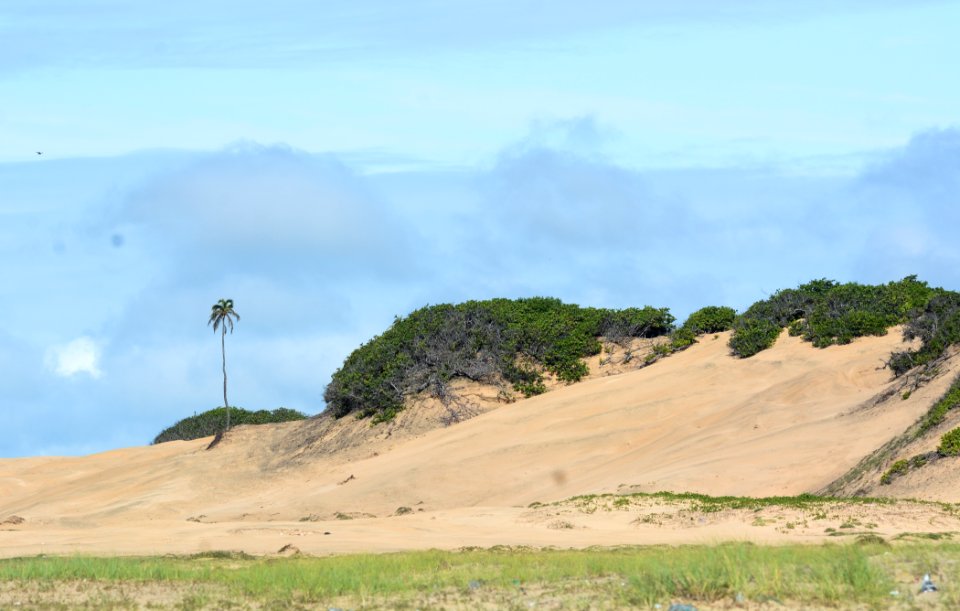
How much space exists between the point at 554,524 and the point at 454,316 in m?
25.2

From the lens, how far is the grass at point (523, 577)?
12297 millimetres

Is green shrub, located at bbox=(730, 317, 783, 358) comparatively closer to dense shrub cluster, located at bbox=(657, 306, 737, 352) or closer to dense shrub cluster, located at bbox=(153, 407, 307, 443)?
dense shrub cluster, located at bbox=(657, 306, 737, 352)

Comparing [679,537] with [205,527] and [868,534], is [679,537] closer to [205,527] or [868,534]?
[868,534]

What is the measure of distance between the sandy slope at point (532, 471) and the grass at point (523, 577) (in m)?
3.25

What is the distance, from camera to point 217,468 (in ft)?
146

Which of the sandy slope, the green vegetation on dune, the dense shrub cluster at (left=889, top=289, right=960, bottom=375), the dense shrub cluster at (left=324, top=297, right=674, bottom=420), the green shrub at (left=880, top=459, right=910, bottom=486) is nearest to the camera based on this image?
the sandy slope

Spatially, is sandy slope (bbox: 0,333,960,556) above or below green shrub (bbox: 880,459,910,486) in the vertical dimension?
above

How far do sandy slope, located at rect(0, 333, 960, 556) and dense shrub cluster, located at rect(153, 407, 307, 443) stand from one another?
1851cm

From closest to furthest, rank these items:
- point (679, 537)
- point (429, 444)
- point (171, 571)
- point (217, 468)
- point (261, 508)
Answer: point (171, 571) < point (679, 537) < point (261, 508) < point (429, 444) < point (217, 468)

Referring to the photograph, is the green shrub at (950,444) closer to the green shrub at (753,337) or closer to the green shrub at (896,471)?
the green shrub at (896,471)

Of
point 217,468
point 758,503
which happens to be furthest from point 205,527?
point 217,468

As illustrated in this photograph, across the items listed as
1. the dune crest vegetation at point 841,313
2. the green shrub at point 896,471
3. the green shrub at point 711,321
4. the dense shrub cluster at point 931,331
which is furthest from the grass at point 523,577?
the green shrub at point 711,321

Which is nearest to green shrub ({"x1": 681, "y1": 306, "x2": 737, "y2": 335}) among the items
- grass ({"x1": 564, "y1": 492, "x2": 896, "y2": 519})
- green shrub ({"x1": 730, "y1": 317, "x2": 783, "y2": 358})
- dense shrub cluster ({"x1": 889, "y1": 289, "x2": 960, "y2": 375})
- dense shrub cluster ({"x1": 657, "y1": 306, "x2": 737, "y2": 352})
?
dense shrub cluster ({"x1": 657, "y1": 306, "x2": 737, "y2": 352})

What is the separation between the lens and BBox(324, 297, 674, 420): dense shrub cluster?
147ft
